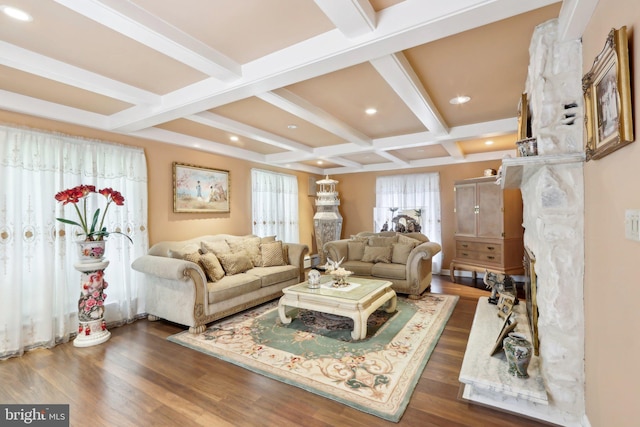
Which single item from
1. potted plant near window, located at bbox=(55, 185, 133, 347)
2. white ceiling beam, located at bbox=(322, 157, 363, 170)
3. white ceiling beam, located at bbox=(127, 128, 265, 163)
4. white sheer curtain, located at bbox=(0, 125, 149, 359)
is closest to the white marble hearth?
potted plant near window, located at bbox=(55, 185, 133, 347)

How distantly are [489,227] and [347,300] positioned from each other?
3.24 m

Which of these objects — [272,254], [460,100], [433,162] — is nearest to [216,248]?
[272,254]

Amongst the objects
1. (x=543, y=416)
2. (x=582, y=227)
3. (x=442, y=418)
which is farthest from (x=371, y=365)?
(x=582, y=227)

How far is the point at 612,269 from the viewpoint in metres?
1.29

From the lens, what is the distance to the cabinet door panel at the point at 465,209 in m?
5.14

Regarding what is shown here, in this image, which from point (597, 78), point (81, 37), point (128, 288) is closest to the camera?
point (597, 78)

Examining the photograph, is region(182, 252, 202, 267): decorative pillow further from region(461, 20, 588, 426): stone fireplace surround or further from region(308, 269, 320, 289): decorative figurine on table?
region(461, 20, 588, 426): stone fireplace surround

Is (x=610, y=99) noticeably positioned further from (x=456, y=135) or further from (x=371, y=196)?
(x=371, y=196)

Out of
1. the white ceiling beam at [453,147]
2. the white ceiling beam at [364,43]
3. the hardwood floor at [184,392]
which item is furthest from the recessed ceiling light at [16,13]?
the white ceiling beam at [453,147]

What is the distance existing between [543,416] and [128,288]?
Result: 4.14 metres

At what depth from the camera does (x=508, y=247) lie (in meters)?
4.79

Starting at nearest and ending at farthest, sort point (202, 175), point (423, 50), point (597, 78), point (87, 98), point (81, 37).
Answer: point (597, 78) → point (81, 37) → point (423, 50) → point (87, 98) → point (202, 175)

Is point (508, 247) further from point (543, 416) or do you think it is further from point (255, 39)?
point (255, 39)

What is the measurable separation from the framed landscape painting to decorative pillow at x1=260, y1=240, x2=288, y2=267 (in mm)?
1034
